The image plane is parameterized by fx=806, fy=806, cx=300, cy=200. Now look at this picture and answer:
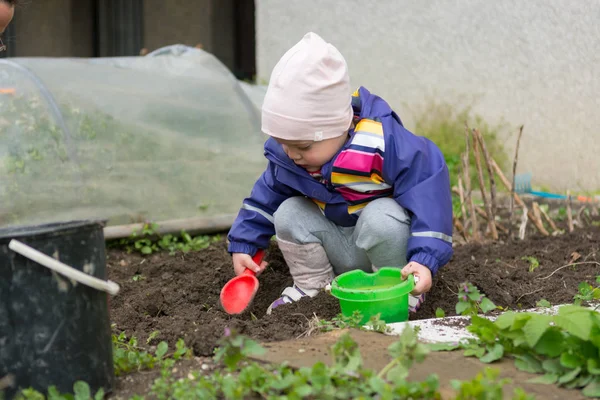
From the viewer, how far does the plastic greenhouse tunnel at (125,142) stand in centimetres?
421

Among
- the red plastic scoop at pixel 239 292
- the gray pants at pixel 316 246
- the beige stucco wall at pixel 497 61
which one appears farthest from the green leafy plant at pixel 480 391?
the beige stucco wall at pixel 497 61

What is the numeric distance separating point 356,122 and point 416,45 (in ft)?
11.7

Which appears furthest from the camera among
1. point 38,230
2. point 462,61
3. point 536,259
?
point 462,61

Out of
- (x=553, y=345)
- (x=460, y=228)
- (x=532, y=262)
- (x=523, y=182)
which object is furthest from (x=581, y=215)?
(x=553, y=345)

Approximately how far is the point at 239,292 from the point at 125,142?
171cm

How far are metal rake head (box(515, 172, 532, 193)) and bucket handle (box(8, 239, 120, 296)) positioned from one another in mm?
3963

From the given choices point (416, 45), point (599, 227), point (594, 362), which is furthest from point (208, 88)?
point (594, 362)

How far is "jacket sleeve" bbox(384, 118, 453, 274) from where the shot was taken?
2875mm

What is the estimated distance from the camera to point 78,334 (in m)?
1.98

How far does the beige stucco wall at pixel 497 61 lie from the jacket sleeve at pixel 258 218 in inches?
117

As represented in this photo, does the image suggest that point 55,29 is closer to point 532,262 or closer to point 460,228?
point 460,228

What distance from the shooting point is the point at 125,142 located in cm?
457

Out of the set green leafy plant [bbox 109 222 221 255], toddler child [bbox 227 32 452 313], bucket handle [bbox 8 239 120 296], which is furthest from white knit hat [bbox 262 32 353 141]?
green leafy plant [bbox 109 222 221 255]

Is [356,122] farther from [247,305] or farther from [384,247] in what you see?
[247,305]
